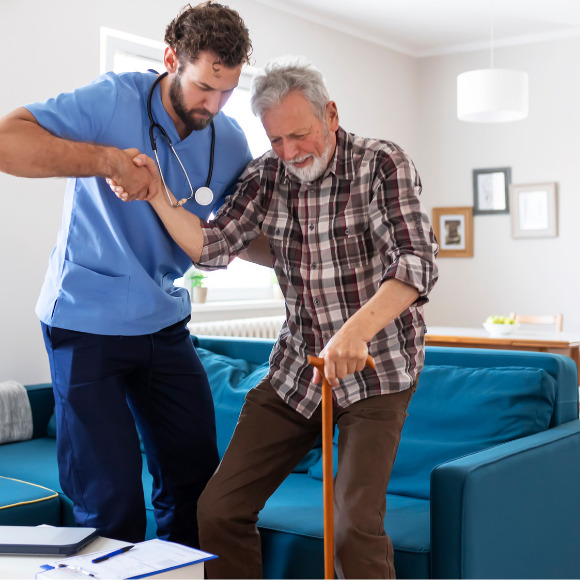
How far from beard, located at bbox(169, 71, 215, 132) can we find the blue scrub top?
0.04 meters

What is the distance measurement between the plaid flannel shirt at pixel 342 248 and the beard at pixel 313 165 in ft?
0.07

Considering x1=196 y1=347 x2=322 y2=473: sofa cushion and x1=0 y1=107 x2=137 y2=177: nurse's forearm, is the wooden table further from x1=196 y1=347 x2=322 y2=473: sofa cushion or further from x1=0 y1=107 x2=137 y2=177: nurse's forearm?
x1=0 y1=107 x2=137 y2=177: nurse's forearm

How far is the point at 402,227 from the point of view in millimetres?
1728

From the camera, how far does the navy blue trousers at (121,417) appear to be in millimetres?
1846

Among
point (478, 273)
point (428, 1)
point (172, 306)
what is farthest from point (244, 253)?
point (478, 273)

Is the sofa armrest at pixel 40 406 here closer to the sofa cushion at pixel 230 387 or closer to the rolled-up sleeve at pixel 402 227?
the sofa cushion at pixel 230 387

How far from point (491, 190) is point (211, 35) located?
5.37 metres

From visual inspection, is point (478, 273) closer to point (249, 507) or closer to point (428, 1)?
point (428, 1)

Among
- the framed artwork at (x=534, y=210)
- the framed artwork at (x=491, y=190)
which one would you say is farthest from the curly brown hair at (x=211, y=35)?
the framed artwork at (x=491, y=190)

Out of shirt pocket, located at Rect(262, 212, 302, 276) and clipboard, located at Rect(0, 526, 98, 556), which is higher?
shirt pocket, located at Rect(262, 212, 302, 276)

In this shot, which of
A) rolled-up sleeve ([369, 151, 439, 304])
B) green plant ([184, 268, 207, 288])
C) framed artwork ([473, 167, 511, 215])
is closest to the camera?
rolled-up sleeve ([369, 151, 439, 304])

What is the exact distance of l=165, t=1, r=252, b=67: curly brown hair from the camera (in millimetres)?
1799

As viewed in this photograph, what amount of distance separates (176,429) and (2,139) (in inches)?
31.3

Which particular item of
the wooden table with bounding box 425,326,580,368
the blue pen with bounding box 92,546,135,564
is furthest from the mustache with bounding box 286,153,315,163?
the wooden table with bounding box 425,326,580,368
